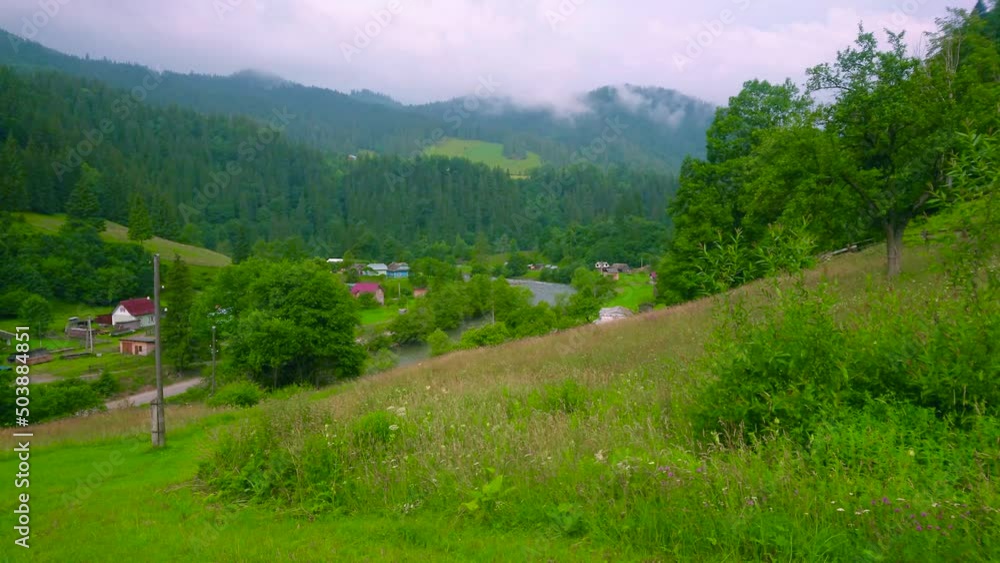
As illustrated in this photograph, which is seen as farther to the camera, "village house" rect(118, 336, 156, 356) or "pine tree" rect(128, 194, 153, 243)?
"pine tree" rect(128, 194, 153, 243)

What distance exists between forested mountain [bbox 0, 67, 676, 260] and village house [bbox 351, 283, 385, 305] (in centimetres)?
2505

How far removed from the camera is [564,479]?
5.25 m

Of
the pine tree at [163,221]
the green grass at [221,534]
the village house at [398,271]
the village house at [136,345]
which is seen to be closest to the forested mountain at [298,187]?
the pine tree at [163,221]

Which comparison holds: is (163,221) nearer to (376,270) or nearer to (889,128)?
(376,270)

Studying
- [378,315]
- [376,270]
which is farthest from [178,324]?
[376,270]

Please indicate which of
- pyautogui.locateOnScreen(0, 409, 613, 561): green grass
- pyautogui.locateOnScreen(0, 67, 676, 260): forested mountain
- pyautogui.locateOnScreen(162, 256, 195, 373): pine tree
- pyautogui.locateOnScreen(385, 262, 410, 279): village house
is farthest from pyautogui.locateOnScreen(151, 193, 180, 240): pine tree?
pyautogui.locateOnScreen(0, 409, 613, 561): green grass

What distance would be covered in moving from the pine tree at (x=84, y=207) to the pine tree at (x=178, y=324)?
15.3 m

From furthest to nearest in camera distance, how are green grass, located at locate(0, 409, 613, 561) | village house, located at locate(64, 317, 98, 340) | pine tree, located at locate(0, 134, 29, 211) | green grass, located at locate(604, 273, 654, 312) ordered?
pine tree, located at locate(0, 134, 29, 211)
green grass, located at locate(604, 273, 654, 312)
village house, located at locate(64, 317, 98, 340)
green grass, located at locate(0, 409, 613, 561)

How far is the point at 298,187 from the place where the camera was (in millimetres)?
180750

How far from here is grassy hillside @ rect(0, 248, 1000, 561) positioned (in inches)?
159

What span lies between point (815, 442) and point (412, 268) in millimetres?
95609

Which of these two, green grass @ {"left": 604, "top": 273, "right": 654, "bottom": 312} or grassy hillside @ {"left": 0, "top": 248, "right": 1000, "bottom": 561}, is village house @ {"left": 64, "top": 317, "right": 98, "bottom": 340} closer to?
grassy hillside @ {"left": 0, "top": 248, "right": 1000, "bottom": 561}

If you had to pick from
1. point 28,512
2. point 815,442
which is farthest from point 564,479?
point 28,512

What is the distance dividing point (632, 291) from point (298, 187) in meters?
142
